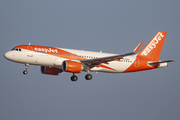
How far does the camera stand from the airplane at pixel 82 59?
49281mm

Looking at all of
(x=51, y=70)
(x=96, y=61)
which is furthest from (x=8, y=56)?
(x=96, y=61)

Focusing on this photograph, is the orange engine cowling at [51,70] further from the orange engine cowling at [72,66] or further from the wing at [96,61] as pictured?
the orange engine cowling at [72,66]

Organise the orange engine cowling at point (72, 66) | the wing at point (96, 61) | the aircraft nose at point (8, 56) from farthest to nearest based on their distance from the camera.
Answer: the wing at point (96, 61) < the orange engine cowling at point (72, 66) < the aircraft nose at point (8, 56)

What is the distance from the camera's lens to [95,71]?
53625 mm

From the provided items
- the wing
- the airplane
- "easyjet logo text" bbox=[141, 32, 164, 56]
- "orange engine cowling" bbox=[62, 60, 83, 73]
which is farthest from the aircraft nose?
"easyjet logo text" bbox=[141, 32, 164, 56]

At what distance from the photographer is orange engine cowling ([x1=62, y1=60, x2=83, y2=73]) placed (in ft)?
161

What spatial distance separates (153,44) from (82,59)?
14712 mm

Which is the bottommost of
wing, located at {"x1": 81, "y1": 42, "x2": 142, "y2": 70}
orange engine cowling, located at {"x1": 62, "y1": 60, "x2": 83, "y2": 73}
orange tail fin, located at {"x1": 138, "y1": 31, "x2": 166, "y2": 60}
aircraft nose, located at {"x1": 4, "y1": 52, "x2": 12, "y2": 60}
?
orange engine cowling, located at {"x1": 62, "y1": 60, "x2": 83, "y2": 73}

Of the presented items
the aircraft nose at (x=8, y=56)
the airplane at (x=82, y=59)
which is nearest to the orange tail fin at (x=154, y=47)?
the airplane at (x=82, y=59)

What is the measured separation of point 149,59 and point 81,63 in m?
13.1

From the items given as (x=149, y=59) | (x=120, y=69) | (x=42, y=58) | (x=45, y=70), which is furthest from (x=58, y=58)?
(x=149, y=59)

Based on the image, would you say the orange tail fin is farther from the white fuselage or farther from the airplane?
the white fuselage

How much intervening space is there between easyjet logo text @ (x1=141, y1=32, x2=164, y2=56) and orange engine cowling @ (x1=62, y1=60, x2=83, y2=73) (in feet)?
44.4

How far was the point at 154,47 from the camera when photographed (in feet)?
194
